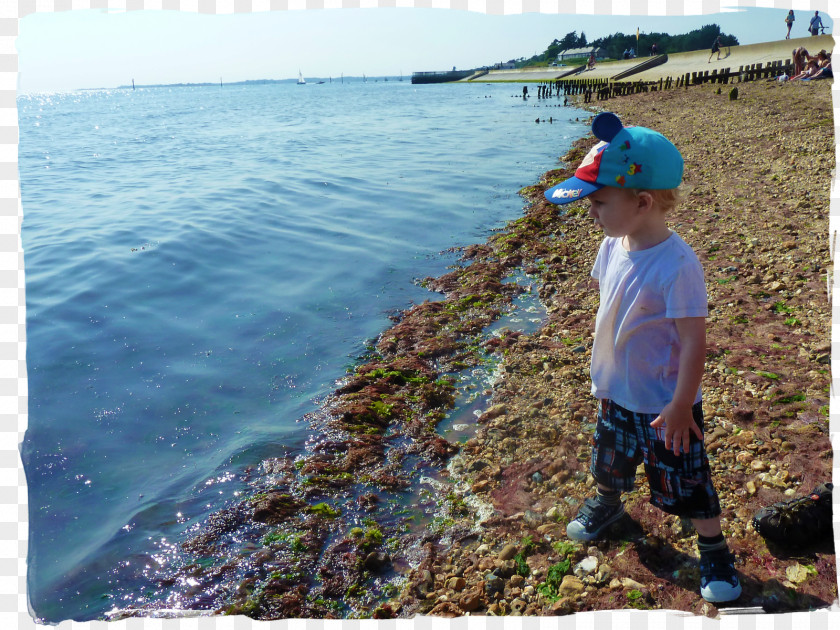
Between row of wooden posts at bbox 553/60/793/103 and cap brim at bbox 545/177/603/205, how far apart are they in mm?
35571

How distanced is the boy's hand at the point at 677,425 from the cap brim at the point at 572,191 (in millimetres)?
1005

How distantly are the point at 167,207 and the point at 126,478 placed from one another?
1149cm

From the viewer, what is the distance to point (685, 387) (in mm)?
2627

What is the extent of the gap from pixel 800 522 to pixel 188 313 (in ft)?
25.3

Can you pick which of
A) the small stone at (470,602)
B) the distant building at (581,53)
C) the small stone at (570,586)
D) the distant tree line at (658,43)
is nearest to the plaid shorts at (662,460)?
the small stone at (570,586)

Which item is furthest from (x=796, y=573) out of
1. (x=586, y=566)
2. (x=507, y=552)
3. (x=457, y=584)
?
(x=457, y=584)

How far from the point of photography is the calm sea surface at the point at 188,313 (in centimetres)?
489

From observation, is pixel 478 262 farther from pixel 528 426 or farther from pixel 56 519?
pixel 56 519

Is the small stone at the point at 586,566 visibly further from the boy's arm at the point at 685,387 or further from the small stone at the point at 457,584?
the boy's arm at the point at 685,387

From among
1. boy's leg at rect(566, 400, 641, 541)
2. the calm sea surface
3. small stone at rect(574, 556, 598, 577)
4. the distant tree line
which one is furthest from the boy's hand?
the distant tree line

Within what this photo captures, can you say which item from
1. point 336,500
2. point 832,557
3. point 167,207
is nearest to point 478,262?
point 336,500

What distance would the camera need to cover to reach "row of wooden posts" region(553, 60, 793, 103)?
120 feet

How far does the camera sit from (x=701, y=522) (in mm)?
2902

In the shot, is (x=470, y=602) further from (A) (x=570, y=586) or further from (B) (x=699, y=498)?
(B) (x=699, y=498)
